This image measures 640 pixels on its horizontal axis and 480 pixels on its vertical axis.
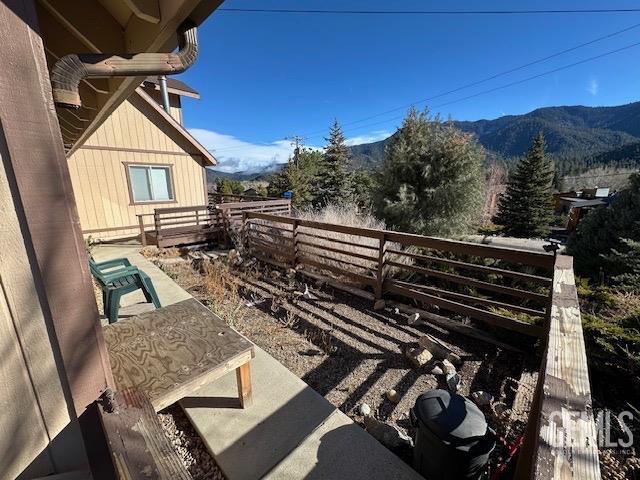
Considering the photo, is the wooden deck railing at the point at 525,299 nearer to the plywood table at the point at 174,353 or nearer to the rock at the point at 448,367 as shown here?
the rock at the point at 448,367

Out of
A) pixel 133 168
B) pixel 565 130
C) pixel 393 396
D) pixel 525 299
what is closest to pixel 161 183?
pixel 133 168

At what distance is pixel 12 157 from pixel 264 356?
2397 mm

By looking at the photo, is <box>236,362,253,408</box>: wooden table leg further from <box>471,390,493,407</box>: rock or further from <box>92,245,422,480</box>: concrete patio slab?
<box>471,390,493,407</box>: rock

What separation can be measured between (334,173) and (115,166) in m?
12.2

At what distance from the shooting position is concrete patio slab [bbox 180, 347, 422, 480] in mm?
1674

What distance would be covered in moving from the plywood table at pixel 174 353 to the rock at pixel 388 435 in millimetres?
922

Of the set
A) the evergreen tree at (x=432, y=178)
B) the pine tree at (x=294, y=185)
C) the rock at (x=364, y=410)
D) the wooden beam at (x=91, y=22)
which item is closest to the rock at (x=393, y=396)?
the rock at (x=364, y=410)

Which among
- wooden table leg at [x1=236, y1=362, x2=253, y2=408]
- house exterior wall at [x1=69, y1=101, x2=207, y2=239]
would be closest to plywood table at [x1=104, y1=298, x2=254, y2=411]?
wooden table leg at [x1=236, y1=362, x2=253, y2=408]

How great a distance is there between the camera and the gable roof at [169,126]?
8133mm

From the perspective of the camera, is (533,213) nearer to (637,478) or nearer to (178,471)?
(637,478)

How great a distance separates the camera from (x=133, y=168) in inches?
331

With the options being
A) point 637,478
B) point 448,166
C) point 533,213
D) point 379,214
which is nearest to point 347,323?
point 637,478

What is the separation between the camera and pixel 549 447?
29.8 inches

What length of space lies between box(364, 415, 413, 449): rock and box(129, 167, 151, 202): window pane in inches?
359
